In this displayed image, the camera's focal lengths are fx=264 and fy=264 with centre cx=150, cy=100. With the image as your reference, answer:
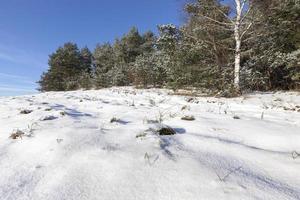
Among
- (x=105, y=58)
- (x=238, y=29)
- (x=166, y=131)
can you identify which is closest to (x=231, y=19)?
(x=238, y=29)

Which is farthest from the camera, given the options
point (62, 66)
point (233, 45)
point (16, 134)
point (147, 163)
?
point (62, 66)

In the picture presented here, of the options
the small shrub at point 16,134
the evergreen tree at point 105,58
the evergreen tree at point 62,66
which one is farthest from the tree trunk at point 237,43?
the evergreen tree at point 62,66

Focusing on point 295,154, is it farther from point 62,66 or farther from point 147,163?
point 62,66

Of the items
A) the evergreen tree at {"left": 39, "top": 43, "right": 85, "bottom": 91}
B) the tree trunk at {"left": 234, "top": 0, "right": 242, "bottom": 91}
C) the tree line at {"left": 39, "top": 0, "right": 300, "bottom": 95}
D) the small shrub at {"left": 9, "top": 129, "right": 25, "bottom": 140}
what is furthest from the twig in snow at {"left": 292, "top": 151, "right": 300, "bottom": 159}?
the evergreen tree at {"left": 39, "top": 43, "right": 85, "bottom": 91}

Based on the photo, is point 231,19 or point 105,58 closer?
point 231,19

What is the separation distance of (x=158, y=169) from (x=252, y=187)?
744 millimetres

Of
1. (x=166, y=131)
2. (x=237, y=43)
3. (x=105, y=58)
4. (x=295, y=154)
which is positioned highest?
(x=105, y=58)

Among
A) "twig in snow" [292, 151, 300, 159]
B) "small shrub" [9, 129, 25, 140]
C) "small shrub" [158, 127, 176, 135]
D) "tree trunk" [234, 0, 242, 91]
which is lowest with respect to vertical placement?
"twig in snow" [292, 151, 300, 159]

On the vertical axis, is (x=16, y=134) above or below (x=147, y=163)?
above

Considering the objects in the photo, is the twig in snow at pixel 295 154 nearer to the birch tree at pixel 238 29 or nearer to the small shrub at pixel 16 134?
the small shrub at pixel 16 134

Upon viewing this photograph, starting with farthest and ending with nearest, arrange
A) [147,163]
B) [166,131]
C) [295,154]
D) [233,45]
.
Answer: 1. [233,45]
2. [166,131]
3. [295,154]
4. [147,163]

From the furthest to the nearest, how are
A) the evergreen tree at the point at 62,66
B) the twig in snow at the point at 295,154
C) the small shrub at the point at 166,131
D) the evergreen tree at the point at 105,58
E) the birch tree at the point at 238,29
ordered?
the evergreen tree at the point at 62,66 < the evergreen tree at the point at 105,58 < the birch tree at the point at 238,29 < the small shrub at the point at 166,131 < the twig in snow at the point at 295,154

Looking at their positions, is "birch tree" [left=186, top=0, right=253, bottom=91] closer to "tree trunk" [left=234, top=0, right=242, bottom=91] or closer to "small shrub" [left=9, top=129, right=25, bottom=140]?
"tree trunk" [left=234, top=0, right=242, bottom=91]

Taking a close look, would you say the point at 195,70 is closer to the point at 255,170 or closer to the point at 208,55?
the point at 208,55
